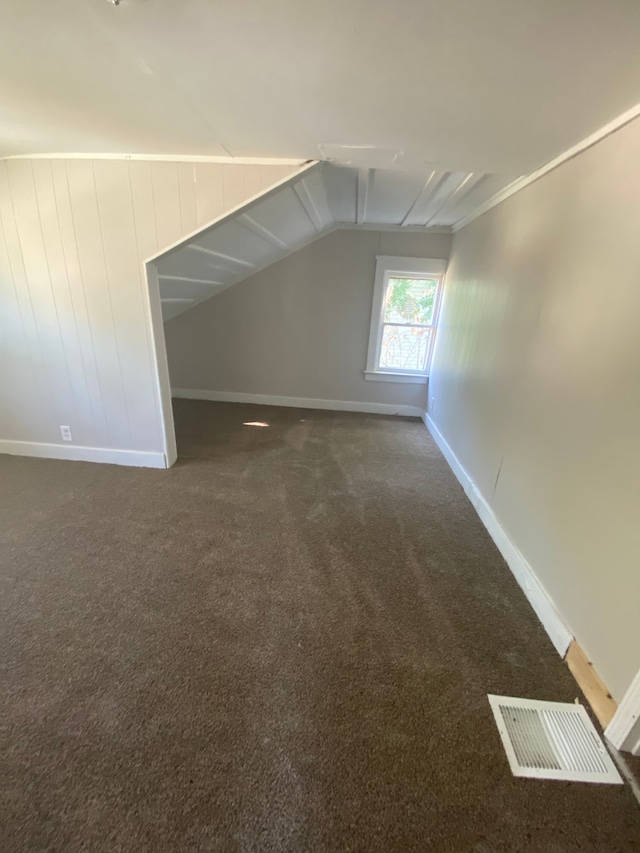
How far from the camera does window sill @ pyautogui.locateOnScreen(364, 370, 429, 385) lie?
429cm

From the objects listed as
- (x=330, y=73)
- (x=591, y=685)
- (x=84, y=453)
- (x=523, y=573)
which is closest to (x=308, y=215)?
(x=330, y=73)

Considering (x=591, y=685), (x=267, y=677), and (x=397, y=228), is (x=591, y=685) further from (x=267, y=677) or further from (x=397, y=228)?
(x=397, y=228)

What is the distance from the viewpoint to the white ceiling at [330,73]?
92 centimetres

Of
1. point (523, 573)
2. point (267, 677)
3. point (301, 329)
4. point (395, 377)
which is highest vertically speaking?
point (301, 329)

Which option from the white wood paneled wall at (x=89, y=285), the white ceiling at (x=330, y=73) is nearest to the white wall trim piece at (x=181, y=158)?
the white wood paneled wall at (x=89, y=285)

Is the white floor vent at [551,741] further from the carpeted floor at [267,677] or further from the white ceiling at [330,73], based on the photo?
the white ceiling at [330,73]

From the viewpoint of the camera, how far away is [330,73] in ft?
3.87

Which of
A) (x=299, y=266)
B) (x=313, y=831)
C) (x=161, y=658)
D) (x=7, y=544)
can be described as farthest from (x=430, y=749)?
(x=299, y=266)

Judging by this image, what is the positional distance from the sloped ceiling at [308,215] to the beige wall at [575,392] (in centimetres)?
47

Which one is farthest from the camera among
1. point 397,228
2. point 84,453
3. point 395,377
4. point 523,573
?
point 395,377

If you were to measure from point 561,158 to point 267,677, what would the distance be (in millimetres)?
2634

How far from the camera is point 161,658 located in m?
1.46

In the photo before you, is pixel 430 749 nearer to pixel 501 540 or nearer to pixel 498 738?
pixel 498 738

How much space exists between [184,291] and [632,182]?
3.26 meters
